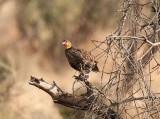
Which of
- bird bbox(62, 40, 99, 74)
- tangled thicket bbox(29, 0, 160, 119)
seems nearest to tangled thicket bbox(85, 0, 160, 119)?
tangled thicket bbox(29, 0, 160, 119)

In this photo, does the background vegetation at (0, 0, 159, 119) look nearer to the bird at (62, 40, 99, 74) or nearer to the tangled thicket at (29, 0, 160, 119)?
the bird at (62, 40, 99, 74)

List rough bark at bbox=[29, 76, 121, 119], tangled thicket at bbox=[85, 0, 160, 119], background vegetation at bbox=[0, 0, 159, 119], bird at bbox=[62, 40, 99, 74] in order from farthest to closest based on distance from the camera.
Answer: background vegetation at bbox=[0, 0, 159, 119] → bird at bbox=[62, 40, 99, 74] → rough bark at bbox=[29, 76, 121, 119] → tangled thicket at bbox=[85, 0, 160, 119]

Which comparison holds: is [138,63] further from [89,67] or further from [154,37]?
[89,67]

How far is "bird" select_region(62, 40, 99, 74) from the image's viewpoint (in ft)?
21.5

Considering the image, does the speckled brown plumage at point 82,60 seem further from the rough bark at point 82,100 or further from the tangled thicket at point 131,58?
the tangled thicket at point 131,58

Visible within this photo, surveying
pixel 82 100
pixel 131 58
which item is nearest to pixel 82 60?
pixel 82 100

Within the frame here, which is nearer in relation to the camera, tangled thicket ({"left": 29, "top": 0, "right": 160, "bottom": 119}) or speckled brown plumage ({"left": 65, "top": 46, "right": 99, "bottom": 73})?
tangled thicket ({"left": 29, "top": 0, "right": 160, "bottom": 119})

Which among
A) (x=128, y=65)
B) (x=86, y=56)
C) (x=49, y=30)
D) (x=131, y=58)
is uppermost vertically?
(x=49, y=30)

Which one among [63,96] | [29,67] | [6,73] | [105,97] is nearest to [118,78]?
[105,97]

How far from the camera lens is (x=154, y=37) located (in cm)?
533

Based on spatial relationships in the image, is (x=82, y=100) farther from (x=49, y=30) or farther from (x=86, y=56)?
(x=49, y=30)

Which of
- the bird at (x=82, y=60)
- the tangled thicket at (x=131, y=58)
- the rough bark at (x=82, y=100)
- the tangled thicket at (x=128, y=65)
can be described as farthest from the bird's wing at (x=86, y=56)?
the tangled thicket at (x=131, y=58)

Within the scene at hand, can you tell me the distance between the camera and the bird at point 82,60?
6.55 metres

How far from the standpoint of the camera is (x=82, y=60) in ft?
22.7
